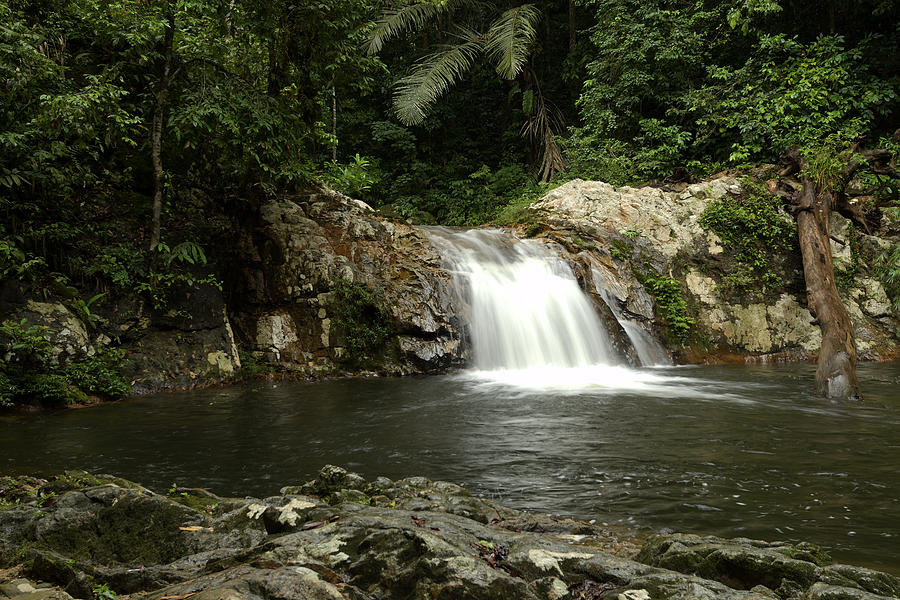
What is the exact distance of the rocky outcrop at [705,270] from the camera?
10.9 m

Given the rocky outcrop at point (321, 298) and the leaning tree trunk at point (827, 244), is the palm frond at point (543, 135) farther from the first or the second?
the rocky outcrop at point (321, 298)

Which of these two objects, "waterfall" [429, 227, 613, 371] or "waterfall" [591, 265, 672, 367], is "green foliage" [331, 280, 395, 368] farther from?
"waterfall" [591, 265, 672, 367]

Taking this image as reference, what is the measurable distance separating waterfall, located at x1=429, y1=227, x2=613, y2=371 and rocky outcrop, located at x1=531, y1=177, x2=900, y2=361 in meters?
0.89

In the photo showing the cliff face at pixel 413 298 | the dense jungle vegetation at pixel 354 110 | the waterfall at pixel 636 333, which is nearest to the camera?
the dense jungle vegetation at pixel 354 110

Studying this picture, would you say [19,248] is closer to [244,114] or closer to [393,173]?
[244,114]

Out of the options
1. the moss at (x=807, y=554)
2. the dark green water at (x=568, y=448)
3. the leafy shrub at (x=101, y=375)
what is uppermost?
the leafy shrub at (x=101, y=375)

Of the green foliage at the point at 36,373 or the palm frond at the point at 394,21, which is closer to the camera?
the green foliage at the point at 36,373

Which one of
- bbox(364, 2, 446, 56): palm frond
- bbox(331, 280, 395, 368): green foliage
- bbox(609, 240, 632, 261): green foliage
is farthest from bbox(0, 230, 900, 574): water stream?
bbox(364, 2, 446, 56): palm frond

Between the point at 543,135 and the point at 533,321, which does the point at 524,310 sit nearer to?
the point at 533,321

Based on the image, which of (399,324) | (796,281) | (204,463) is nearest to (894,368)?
(796,281)

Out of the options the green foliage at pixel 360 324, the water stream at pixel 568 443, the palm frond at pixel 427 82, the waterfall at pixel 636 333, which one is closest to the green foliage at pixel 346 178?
the palm frond at pixel 427 82

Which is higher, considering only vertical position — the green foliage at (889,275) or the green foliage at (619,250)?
the green foliage at (619,250)

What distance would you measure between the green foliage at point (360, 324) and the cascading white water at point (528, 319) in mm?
1630

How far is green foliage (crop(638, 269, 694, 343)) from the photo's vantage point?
10.9 meters
